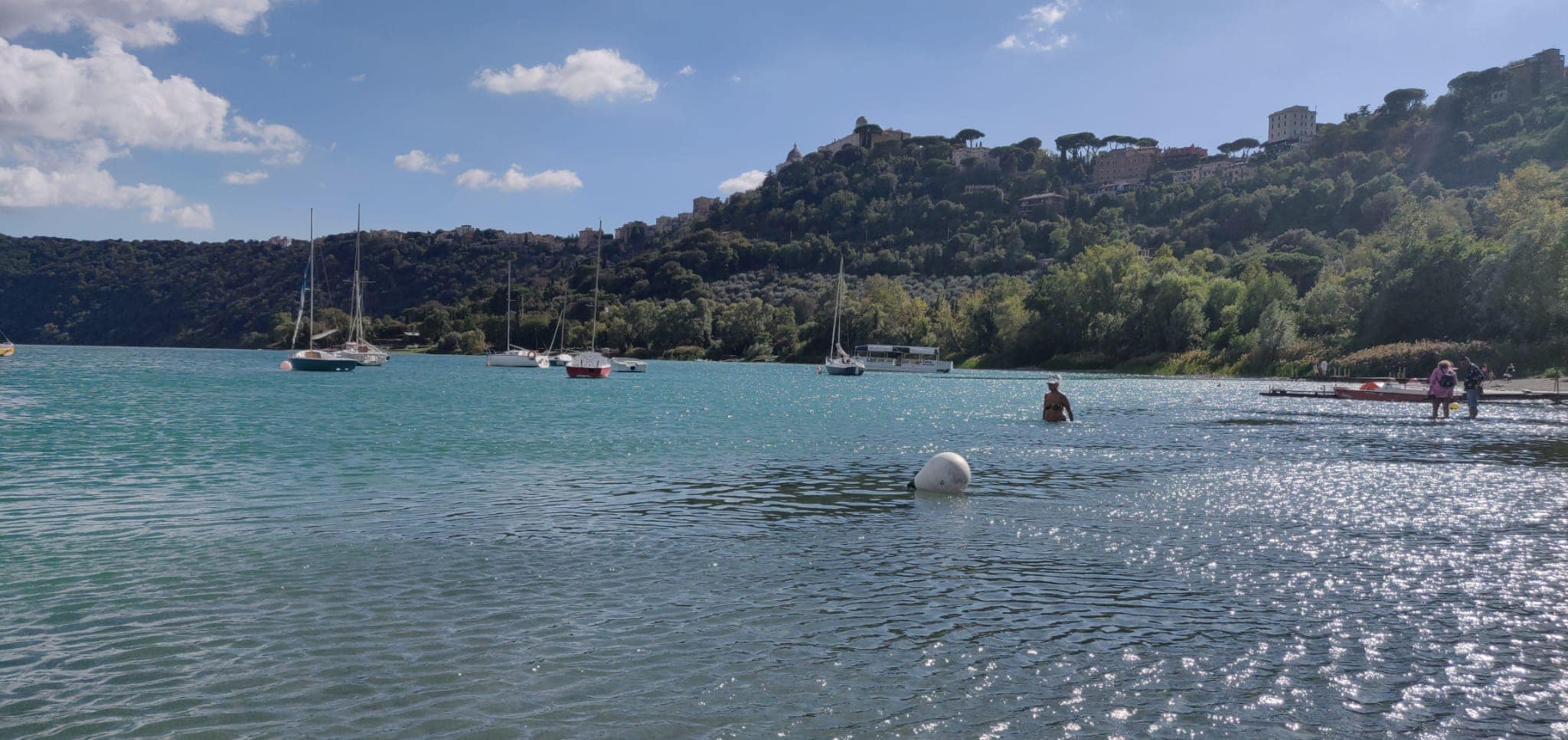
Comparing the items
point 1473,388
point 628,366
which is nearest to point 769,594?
point 1473,388

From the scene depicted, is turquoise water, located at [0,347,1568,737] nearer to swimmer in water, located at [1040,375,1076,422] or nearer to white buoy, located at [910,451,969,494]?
white buoy, located at [910,451,969,494]

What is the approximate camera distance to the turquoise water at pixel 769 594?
8539mm

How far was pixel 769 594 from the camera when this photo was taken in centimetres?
1267

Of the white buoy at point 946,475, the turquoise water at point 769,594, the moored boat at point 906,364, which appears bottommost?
the turquoise water at point 769,594

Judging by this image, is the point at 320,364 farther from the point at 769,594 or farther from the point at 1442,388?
the point at 769,594

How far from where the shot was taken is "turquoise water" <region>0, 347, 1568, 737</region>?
8.54m

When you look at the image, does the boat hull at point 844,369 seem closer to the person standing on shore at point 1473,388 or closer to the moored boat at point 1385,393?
the moored boat at point 1385,393

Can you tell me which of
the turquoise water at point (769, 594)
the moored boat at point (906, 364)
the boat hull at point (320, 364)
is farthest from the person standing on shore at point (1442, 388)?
the boat hull at point (320, 364)

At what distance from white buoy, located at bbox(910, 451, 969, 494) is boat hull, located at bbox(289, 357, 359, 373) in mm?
91616

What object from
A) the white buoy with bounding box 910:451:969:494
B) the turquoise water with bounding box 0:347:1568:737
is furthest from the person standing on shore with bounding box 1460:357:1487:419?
the white buoy with bounding box 910:451:969:494

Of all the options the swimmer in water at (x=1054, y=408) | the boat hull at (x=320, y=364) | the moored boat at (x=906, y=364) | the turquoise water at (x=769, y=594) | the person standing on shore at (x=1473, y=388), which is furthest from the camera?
the moored boat at (x=906, y=364)

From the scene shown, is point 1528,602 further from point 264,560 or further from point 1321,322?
point 1321,322

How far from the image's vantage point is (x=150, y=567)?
1369 centimetres

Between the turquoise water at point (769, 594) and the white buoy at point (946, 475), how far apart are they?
28.2 inches
